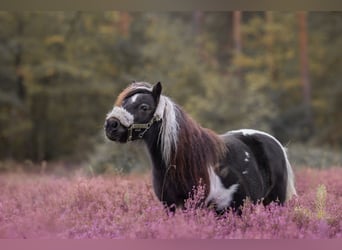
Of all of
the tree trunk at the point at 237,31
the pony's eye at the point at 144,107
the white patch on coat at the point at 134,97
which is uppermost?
the tree trunk at the point at 237,31

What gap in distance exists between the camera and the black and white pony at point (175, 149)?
18.4 feet

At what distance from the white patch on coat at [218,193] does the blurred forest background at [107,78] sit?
479 inches

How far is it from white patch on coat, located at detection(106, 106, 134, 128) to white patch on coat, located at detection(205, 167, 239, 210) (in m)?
1.01

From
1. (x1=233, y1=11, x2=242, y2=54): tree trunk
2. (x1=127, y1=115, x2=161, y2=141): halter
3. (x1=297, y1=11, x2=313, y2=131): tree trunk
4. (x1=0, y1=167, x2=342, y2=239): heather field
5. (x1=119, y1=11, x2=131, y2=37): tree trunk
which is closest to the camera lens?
(x1=0, y1=167, x2=342, y2=239): heather field

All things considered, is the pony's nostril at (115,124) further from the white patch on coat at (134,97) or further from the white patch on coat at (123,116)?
the white patch on coat at (134,97)

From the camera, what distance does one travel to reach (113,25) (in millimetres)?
25516

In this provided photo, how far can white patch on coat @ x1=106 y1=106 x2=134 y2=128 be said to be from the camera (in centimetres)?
552

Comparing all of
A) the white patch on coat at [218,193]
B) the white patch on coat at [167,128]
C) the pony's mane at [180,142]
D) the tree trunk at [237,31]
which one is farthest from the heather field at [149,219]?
the tree trunk at [237,31]

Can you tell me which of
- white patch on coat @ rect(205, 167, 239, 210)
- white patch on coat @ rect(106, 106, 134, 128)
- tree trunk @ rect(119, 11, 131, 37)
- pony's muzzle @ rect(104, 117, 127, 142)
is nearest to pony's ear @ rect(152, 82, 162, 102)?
white patch on coat @ rect(106, 106, 134, 128)

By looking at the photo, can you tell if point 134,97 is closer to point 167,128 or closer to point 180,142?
point 167,128

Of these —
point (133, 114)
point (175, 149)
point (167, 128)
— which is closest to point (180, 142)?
point (175, 149)

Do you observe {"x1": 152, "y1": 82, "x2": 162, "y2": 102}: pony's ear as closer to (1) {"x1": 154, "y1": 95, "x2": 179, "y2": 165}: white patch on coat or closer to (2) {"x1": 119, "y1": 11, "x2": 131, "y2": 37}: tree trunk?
(1) {"x1": 154, "y1": 95, "x2": 179, "y2": 165}: white patch on coat
